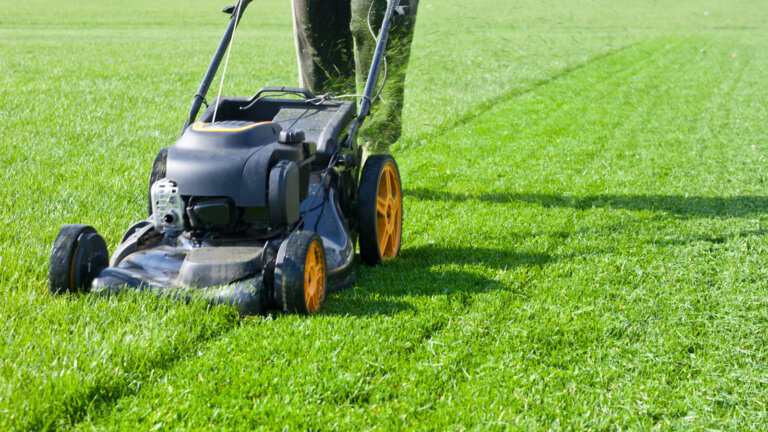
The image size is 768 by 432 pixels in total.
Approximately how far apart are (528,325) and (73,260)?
1.78m

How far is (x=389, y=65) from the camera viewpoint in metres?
5.52

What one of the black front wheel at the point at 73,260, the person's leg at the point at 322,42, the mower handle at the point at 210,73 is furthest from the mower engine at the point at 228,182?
the person's leg at the point at 322,42

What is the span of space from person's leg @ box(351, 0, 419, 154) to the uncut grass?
0.49 metres

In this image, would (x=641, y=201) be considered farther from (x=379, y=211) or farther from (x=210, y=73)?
(x=210, y=73)

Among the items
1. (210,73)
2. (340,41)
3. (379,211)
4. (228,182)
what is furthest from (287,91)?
(228,182)

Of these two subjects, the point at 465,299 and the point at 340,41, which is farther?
the point at 340,41

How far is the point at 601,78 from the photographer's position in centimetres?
1303

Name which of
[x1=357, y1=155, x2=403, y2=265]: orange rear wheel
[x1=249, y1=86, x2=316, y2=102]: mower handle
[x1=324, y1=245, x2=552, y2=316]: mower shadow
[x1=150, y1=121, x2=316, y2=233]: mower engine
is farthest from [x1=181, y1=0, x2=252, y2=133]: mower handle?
[x1=324, y1=245, x2=552, y2=316]: mower shadow

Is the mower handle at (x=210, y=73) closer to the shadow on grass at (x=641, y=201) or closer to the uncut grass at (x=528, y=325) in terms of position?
the uncut grass at (x=528, y=325)

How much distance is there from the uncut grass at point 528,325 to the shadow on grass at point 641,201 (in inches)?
0.9

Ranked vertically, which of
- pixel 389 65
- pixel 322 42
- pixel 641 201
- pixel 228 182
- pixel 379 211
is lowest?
pixel 641 201

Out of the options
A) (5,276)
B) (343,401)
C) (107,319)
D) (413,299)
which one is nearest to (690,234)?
(413,299)

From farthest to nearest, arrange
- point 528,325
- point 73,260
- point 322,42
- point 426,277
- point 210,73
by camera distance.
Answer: point 322,42 → point 210,73 → point 426,277 → point 528,325 → point 73,260

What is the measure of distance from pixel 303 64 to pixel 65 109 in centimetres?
456
